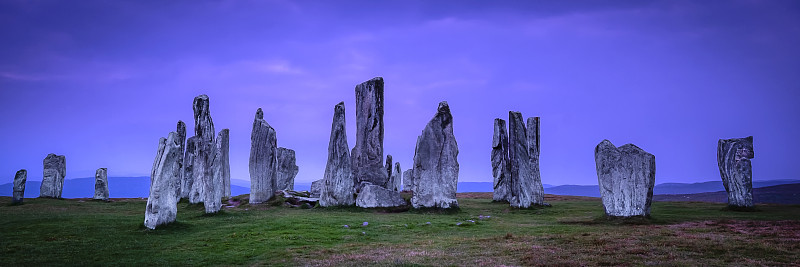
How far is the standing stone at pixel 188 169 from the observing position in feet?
127

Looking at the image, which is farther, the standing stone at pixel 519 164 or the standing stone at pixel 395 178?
the standing stone at pixel 395 178

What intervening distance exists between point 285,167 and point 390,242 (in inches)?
1266

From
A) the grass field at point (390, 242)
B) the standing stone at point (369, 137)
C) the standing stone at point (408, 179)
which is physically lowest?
the grass field at point (390, 242)

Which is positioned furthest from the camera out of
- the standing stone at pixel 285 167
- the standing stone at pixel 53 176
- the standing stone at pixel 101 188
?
Answer: the standing stone at pixel 285 167

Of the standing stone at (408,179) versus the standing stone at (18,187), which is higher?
the standing stone at (408,179)

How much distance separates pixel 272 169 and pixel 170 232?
52.2 ft

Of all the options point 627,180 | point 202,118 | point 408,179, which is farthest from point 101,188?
point 627,180

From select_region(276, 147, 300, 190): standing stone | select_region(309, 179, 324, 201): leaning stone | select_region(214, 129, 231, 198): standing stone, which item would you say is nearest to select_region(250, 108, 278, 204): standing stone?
select_region(214, 129, 231, 198): standing stone

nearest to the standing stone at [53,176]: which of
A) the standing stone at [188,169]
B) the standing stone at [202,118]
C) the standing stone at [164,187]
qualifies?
the standing stone at [188,169]

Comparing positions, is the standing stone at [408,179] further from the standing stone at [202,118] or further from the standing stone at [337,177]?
the standing stone at [202,118]

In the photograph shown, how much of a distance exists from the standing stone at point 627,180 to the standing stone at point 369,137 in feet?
56.5

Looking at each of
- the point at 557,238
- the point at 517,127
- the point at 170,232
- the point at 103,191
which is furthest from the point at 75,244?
the point at 103,191

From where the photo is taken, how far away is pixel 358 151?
3828 cm

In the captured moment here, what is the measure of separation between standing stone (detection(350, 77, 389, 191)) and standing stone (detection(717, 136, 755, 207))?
73.1ft
